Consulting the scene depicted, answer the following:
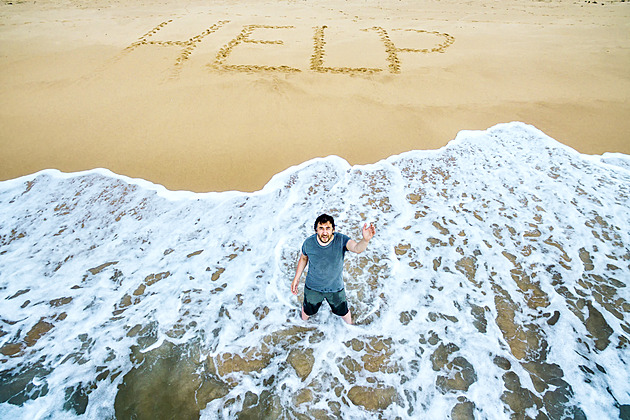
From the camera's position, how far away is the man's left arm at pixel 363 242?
2.49 meters

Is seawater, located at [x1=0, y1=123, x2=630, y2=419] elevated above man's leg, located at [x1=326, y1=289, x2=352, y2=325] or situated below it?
below

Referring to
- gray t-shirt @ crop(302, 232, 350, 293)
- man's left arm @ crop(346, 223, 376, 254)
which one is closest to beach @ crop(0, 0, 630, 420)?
gray t-shirt @ crop(302, 232, 350, 293)

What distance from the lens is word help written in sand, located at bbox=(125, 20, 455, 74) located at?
911 centimetres

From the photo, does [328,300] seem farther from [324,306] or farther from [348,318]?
[324,306]

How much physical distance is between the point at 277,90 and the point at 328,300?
21.2 feet

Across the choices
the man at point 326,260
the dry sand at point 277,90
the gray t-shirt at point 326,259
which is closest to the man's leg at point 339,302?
the man at point 326,260

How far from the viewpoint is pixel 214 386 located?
9.59 feet

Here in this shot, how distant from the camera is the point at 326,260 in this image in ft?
9.36

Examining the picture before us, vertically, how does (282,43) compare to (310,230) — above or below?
above

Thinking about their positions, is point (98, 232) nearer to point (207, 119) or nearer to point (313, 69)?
point (207, 119)

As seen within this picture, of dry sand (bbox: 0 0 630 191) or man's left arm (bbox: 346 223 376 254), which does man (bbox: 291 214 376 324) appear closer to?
man's left arm (bbox: 346 223 376 254)

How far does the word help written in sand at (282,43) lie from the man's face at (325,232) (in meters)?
7.57

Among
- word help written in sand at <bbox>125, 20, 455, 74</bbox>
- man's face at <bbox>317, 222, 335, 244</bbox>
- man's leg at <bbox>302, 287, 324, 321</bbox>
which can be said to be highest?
word help written in sand at <bbox>125, 20, 455, 74</bbox>

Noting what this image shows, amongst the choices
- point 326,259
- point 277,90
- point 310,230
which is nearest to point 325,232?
point 326,259
